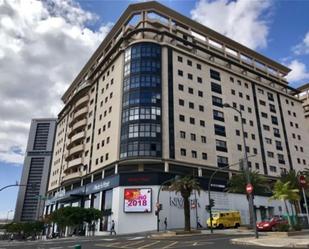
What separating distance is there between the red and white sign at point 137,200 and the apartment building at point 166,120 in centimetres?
15

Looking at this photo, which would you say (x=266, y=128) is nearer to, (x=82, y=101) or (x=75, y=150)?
(x=82, y=101)

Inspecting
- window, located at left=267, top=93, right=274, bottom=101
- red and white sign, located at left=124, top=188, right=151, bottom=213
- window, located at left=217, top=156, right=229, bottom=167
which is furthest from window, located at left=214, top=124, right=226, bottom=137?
window, located at left=267, top=93, right=274, bottom=101

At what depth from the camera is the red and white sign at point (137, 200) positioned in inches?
1759

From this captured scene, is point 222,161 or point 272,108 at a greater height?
point 272,108

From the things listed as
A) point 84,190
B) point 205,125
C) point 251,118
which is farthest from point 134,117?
point 251,118

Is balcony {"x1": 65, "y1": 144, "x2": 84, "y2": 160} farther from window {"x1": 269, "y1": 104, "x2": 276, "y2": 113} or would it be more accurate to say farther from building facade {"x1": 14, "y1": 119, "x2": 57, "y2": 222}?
building facade {"x1": 14, "y1": 119, "x2": 57, "y2": 222}

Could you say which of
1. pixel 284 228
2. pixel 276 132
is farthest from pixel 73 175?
pixel 284 228

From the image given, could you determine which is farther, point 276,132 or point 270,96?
point 270,96

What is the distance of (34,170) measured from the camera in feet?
543

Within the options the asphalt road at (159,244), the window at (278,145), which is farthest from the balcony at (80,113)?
the asphalt road at (159,244)

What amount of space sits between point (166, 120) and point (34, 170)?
13540 centimetres

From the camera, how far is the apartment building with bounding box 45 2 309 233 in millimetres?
48000

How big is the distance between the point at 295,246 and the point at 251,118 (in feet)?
169

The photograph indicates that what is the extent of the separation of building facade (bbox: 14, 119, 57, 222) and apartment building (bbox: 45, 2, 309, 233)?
95.0 m
